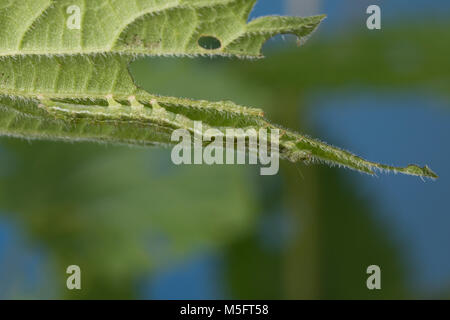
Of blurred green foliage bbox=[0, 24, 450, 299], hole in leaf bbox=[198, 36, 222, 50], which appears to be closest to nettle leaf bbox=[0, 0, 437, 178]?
hole in leaf bbox=[198, 36, 222, 50]

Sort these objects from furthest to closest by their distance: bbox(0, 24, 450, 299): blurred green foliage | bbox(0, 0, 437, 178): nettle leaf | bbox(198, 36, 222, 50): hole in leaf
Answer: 1. bbox(0, 24, 450, 299): blurred green foliage
2. bbox(198, 36, 222, 50): hole in leaf
3. bbox(0, 0, 437, 178): nettle leaf

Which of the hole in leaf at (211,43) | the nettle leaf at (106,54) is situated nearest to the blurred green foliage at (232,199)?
the hole in leaf at (211,43)

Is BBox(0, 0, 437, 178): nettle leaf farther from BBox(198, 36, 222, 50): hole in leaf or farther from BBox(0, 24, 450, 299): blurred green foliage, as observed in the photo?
BBox(0, 24, 450, 299): blurred green foliage

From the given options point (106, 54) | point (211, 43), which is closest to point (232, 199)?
point (211, 43)

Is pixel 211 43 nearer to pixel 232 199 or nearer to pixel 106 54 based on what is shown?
pixel 106 54

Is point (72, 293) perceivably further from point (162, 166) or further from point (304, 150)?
point (304, 150)

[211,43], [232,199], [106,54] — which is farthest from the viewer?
[232,199]

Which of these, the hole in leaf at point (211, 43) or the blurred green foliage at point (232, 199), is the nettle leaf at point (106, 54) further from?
the blurred green foliage at point (232, 199)

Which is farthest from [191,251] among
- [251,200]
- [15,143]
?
[15,143]
